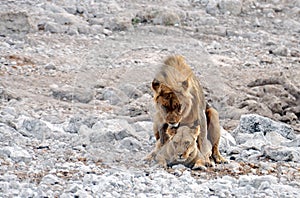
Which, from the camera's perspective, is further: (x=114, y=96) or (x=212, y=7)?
(x=212, y=7)

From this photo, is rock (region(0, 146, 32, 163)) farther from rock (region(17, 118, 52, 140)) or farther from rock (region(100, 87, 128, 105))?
rock (region(100, 87, 128, 105))

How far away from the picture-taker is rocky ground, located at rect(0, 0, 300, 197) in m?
6.60

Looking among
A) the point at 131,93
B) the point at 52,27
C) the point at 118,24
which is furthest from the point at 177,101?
the point at 118,24

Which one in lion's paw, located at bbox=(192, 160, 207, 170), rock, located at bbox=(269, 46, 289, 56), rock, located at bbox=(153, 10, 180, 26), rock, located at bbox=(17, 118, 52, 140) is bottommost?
rock, located at bbox=(153, 10, 180, 26)

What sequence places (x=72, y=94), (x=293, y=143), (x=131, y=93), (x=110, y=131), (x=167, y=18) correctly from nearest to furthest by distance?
1. (x=110, y=131)
2. (x=293, y=143)
3. (x=131, y=93)
4. (x=72, y=94)
5. (x=167, y=18)

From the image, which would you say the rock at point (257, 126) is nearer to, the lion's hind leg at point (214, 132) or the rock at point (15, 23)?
the lion's hind leg at point (214, 132)

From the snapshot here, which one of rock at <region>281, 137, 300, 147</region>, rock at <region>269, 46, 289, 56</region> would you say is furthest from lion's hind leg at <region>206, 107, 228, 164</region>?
rock at <region>269, 46, 289, 56</region>

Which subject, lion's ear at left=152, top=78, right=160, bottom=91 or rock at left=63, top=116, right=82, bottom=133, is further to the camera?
rock at left=63, top=116, right=82, bottom=133

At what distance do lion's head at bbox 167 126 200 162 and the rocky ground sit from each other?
0.12 metres

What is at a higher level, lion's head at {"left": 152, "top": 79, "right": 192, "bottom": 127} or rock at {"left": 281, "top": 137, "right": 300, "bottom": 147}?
lion's head at {"left": 152, "top": 79, "right": 192, "bottom": 127}

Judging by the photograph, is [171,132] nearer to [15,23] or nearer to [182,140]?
[182,140]

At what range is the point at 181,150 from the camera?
6934 mm

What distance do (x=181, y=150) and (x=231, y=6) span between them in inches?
434

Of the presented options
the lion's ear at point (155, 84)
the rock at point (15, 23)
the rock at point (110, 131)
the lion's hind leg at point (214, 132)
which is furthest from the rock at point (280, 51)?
the lion's ear at point (155, 84)
